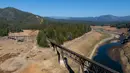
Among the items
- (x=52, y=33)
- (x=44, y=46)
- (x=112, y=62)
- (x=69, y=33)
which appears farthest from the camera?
(x=69, y=33)

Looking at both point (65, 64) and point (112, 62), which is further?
point (112, 62)

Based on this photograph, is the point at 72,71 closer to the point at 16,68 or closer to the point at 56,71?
the point at 56,71

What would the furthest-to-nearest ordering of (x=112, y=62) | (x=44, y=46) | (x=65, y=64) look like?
(x=44, y=46), (x=112, y=62), (x=65, y=64)

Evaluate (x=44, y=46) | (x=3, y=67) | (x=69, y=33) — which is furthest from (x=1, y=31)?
(x=3, y=67)

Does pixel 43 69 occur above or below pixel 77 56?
below

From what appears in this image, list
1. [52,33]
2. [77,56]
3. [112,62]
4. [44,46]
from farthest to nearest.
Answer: [52,33]
[44,46]
[112,62]
[77,56]

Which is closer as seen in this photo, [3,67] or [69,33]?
[3,67]

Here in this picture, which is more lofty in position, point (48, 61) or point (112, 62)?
point (48, 61)

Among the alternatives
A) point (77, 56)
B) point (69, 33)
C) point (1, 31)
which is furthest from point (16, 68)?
point (1, 31)

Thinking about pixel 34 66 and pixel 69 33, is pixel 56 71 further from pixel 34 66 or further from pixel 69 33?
pixel 69 33

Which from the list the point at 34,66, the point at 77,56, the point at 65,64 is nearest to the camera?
the point at 77,56
